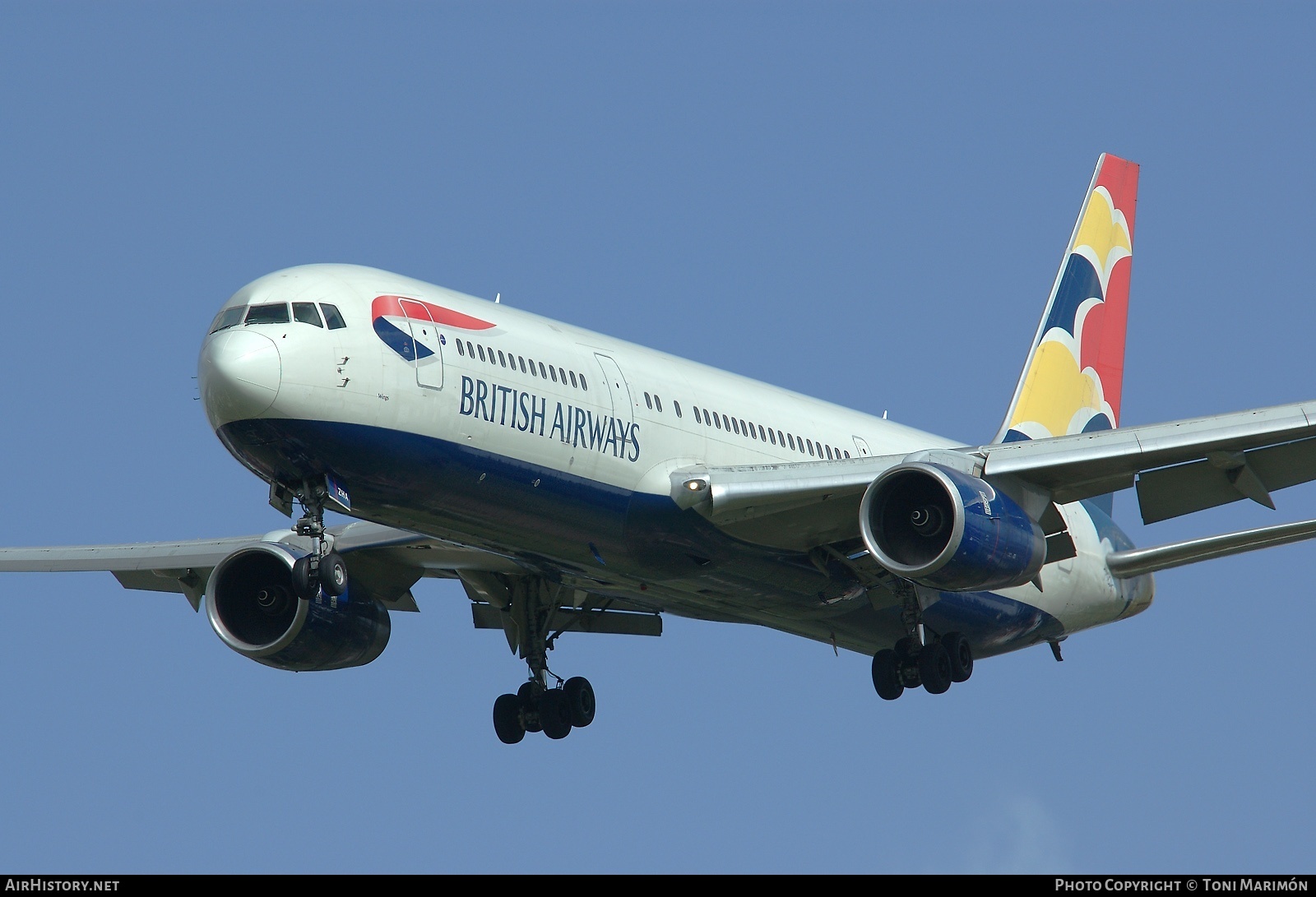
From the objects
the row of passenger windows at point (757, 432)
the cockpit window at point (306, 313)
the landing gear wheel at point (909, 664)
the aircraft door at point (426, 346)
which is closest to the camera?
the cockpit window at point (306, 313)

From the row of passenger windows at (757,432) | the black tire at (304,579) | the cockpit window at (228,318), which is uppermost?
the row of passenger windows at (757,432)

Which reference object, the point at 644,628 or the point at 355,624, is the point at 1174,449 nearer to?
the point at 644,628

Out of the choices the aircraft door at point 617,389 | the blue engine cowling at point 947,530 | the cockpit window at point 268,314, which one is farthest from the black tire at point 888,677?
the cockpit window at point 268,314

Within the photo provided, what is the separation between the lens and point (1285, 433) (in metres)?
28.2

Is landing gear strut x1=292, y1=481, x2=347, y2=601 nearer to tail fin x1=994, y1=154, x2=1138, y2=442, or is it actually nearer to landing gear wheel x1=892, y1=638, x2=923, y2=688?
landing gear wheel x1=892, y1=638, x2=923, y2=688

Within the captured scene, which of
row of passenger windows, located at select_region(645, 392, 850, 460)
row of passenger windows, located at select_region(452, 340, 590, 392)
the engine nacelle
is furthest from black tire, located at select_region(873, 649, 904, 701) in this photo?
the engine nacelle

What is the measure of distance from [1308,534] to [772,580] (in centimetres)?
839

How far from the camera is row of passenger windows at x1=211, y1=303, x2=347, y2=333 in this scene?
2650 centimetres

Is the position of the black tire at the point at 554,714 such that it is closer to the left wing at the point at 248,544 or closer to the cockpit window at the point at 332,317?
the left wing at the point at 248,544

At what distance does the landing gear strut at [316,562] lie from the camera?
2670 cm

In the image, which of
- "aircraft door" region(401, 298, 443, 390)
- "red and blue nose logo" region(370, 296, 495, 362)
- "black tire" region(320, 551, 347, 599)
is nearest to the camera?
"black tire" region(320, 551, 347, 599)

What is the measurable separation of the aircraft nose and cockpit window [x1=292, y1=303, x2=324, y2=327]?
625 mm

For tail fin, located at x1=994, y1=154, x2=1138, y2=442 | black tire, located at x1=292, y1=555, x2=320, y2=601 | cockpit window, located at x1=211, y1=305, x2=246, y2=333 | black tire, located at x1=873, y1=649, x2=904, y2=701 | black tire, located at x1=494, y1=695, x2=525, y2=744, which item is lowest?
black tire, located at x1=292, y1=555, x2=320, y2=601

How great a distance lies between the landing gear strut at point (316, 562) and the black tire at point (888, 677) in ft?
36.0
